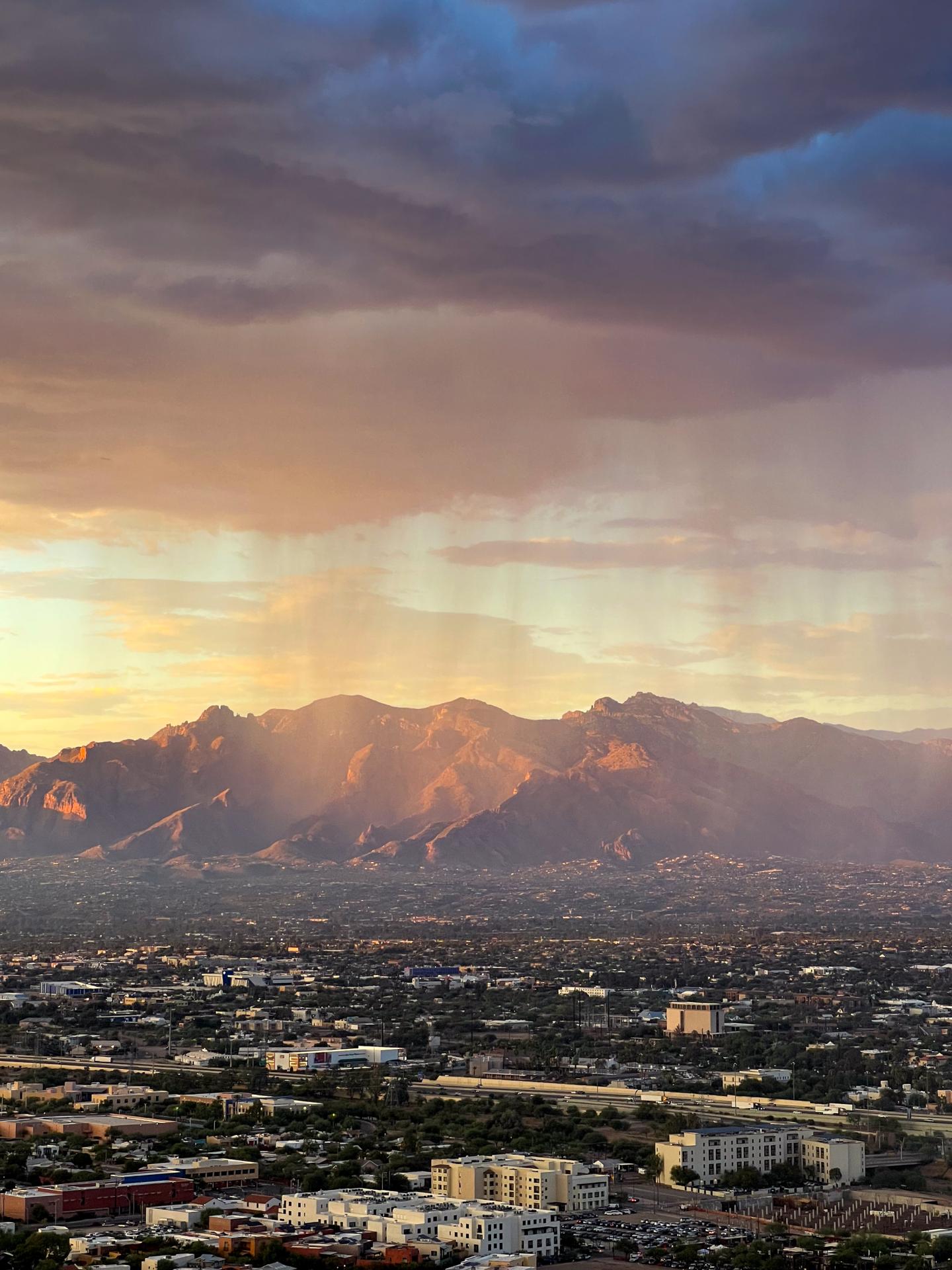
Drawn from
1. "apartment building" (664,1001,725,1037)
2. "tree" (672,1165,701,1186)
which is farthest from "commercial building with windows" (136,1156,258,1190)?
"apartment building" (664,1001,725,1037)

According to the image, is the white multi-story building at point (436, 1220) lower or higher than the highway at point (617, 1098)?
lower

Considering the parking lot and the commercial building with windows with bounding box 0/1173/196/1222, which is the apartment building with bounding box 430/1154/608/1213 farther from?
the commercial building with windows with bounding box 0/1173/196/1222

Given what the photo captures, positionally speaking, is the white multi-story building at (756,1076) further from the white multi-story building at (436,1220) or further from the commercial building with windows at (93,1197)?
the commercial building with windows at (93,1197)

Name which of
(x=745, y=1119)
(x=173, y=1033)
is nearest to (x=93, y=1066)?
(x=173, y=1033)

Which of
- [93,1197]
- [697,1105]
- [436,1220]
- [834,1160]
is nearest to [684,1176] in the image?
[834,1160]

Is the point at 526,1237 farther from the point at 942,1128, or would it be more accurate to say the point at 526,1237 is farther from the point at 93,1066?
the point at 93,1066

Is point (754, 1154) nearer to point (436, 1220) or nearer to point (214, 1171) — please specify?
point (436, 1220)

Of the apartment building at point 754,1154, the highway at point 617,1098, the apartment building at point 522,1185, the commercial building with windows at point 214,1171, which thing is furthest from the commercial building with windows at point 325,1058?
the apartment building at point 522,1185
